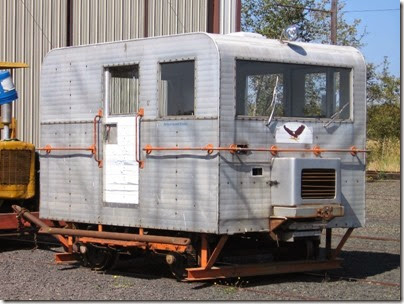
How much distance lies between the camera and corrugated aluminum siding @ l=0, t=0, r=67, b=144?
17.3 m

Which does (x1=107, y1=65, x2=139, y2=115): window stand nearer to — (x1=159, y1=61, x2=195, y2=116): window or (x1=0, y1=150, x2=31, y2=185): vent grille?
(x1=159, y1=61, x2=195, y2=116): window

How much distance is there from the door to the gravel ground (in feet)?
3.41

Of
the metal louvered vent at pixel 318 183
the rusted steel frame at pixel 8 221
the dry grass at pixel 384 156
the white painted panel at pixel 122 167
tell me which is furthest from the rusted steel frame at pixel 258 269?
the dry grass at pixel 384 156

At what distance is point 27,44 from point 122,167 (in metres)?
7.77

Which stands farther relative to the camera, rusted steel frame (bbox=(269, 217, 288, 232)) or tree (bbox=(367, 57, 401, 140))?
tree (bbox=(367, 57, 401, 140))

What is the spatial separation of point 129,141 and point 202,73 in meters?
1.37

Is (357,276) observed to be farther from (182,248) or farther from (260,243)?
(182,248)

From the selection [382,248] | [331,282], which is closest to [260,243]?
[331,282]

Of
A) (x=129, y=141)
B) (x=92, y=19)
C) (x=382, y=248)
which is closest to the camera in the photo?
(x=129, y=141)

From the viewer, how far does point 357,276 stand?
35.8ft

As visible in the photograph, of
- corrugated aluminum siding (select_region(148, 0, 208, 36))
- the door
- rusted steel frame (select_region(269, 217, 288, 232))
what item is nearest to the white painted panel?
the door

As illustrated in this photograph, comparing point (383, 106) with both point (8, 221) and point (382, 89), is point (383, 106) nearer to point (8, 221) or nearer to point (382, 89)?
point (382, 89)

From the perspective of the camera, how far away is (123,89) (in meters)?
10.7

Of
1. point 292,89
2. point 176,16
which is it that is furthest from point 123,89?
→ point 176,16
